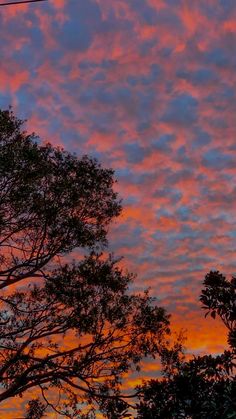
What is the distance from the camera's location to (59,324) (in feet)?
75.3

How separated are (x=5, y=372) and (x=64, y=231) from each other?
5408 millimetres

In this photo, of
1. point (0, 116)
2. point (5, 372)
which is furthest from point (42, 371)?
point (0, 116)

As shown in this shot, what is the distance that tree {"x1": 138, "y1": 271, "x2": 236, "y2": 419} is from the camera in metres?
8.32

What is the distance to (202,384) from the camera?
337 inches

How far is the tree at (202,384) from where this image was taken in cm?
832

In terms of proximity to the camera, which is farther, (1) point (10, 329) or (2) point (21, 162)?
(1) point (10, 329)

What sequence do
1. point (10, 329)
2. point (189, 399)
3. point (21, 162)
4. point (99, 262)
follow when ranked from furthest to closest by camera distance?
point (99, 262), point (10, 329), point (21, 162), point (189, 399)

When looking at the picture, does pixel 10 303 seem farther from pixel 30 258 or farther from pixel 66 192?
pixel 66 192

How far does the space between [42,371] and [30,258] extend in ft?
13.6

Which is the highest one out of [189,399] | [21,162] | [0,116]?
[0,116]

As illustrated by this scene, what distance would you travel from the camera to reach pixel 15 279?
2225 cm

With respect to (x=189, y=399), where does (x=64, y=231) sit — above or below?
above

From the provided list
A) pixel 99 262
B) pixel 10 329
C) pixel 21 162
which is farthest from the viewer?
pixel 99 262

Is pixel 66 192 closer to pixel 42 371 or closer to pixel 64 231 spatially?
pixel 64 231
